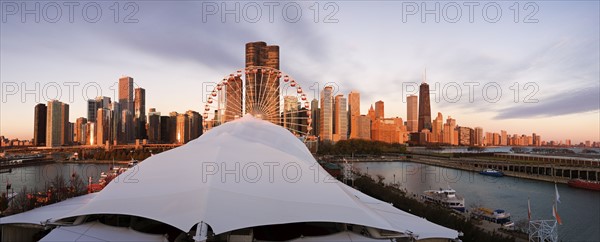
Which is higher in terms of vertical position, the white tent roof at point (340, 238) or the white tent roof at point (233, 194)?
the white tent roof at point (233, 194)

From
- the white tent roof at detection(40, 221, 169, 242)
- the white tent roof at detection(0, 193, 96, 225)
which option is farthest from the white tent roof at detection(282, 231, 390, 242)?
the white tent roof at detection(0, 193, 96, 225)

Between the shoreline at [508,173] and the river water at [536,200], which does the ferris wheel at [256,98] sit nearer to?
the river water at [536,200]

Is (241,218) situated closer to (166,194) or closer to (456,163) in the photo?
(166,194)

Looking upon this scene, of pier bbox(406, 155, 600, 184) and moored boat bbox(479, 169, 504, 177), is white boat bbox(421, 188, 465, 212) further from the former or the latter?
moored boat bbox(479, 169, 504, 177)

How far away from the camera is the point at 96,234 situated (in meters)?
8.32

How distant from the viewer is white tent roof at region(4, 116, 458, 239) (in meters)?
7.73

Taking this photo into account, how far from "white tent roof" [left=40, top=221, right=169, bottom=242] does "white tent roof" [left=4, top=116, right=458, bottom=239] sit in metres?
0.43

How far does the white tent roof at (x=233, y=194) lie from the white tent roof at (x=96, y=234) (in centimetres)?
43

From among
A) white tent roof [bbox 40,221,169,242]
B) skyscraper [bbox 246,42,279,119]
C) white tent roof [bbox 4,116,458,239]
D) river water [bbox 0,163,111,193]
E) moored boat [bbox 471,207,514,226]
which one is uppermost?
skyscraper [bbox 246,42,279,119]

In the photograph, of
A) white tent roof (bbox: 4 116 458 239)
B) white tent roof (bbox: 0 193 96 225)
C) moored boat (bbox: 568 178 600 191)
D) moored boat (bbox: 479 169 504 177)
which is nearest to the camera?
white tent roof (bbox: 4 116 458 239)

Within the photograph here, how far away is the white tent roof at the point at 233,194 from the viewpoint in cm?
773

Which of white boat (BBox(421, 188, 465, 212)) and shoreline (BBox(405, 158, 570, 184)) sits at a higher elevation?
white boat (BBox(421, 188, 465, 212))

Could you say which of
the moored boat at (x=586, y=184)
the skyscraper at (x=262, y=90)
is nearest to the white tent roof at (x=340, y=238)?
the skyscraper at (x=262, y=90)

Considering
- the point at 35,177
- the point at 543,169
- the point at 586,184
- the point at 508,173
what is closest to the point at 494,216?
the point at 586,184
